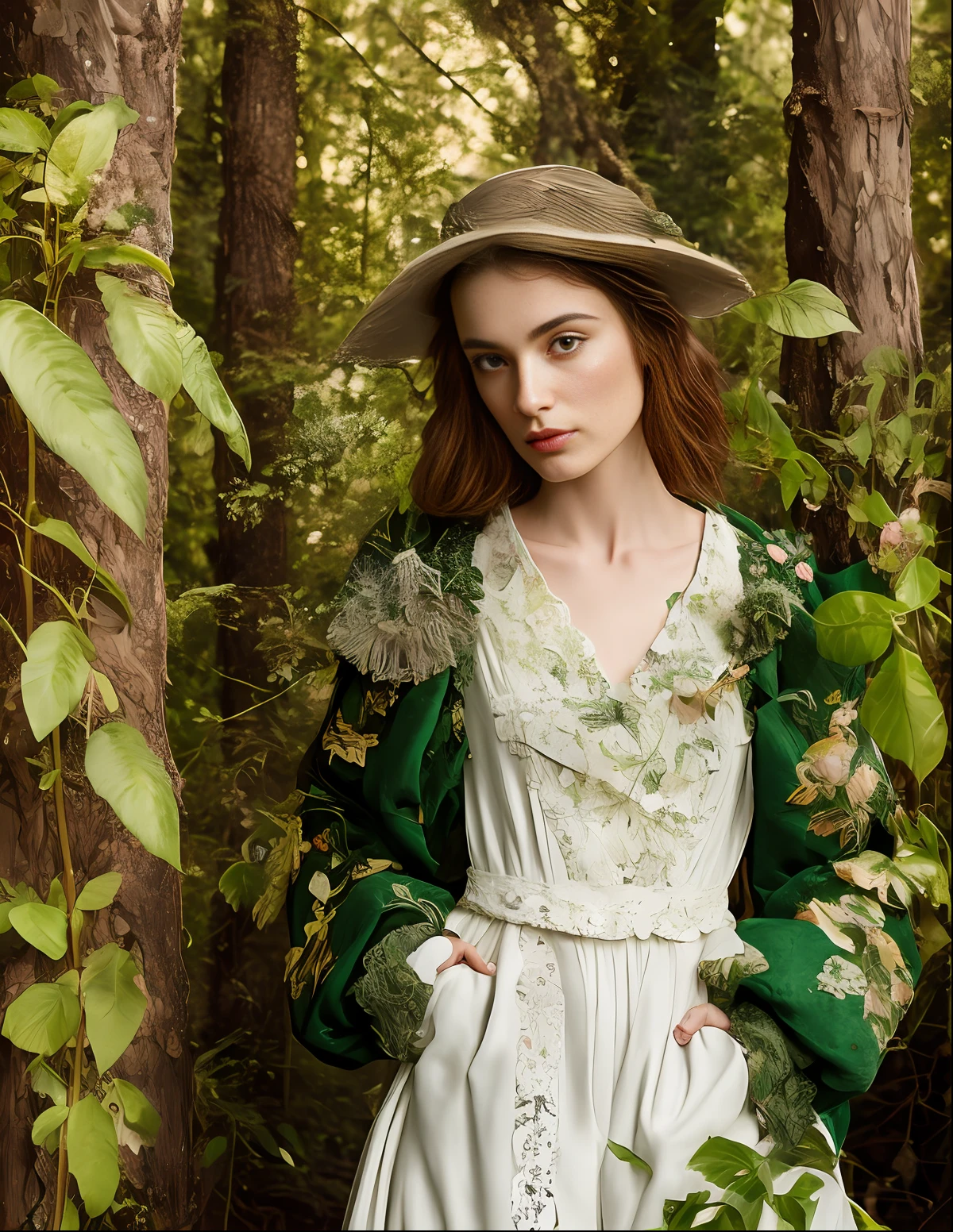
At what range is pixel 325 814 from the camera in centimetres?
142

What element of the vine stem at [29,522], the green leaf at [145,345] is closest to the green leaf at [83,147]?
the green leaf at [145,345]

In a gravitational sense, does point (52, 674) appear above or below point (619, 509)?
below

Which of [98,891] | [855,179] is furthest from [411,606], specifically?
[855,179]

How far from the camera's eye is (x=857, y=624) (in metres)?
1.31

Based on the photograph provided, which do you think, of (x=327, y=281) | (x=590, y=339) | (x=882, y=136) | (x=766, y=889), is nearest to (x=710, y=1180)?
(x=766, y=889)

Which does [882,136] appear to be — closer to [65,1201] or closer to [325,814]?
[325,814]

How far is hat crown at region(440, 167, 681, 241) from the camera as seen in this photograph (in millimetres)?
1302

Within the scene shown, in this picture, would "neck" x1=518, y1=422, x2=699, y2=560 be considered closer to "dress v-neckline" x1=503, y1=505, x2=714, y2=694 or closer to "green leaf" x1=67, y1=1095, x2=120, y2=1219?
"dress v-neckline" x1=503, y1=505, x2=714, y2=694

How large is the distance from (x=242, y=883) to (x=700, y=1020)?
0.82m

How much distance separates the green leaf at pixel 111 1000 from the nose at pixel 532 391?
2.57ft

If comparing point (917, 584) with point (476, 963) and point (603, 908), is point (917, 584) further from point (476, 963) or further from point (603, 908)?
point (476, 963)

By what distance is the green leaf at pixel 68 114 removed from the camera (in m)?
1.35

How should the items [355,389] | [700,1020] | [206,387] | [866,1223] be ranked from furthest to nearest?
[355,389] < [866,1223] < [206,387] < [700,1020]

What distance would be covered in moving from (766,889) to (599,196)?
78 cm
